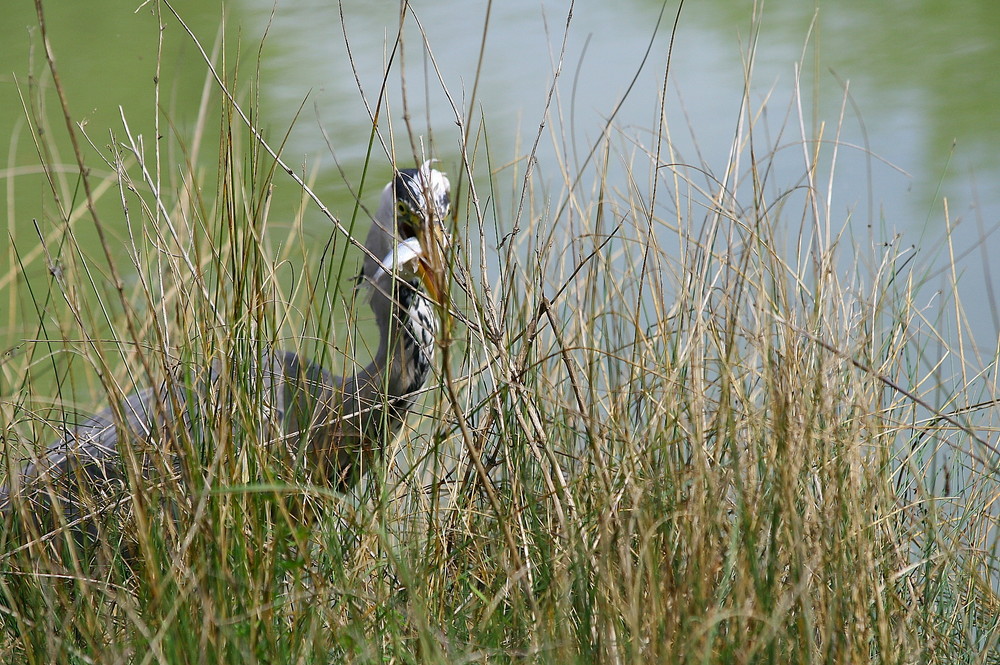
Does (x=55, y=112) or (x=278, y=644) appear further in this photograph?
(x=55, y=112)

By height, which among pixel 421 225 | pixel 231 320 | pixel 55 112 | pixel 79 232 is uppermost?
pixel 421 225

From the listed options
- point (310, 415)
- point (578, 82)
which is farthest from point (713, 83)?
point (310, 415)

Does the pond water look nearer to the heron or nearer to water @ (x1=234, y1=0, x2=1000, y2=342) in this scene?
water @ (x1=234, y1=0, x2=1000, y2=342)

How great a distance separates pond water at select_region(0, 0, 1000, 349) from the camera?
370cm

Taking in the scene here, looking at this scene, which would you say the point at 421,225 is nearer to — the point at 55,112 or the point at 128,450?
the point at 128,450

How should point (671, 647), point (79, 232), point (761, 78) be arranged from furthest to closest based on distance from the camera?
point (761, 78) → point (79, 232) → point (671, 647)

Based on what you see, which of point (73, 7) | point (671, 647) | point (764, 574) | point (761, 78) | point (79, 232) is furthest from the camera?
point (73, 7)

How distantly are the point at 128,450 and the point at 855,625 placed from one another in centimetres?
78

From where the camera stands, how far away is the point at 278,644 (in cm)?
108

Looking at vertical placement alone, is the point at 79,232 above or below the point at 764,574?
below

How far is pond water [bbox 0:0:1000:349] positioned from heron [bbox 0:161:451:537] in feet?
4.88

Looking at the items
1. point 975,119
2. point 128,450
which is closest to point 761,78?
point 975,119

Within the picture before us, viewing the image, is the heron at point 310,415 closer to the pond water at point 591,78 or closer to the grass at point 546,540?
the grass at point 546,540

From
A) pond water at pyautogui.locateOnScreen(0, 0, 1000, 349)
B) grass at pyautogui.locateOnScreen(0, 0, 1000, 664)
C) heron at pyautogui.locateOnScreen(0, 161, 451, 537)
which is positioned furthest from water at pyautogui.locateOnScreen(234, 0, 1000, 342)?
grass at pyautogui.locateOnScreen(0, 0, 1000, 664)
